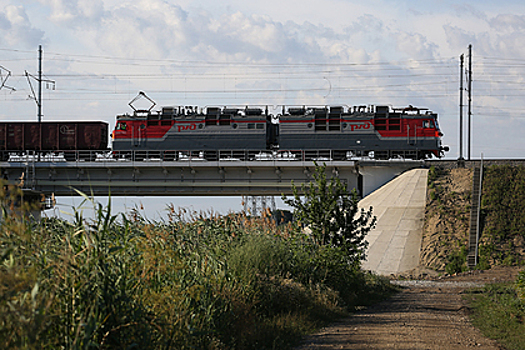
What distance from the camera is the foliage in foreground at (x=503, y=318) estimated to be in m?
11.0

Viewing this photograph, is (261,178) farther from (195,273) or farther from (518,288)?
(195,273)

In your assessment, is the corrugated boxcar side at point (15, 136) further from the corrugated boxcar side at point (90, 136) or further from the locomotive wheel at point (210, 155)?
the locomotive wheel at point (210, 155)

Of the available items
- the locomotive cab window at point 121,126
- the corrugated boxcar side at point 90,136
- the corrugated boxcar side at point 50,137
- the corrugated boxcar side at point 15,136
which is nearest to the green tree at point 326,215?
the locomotive cab window at point 121,126

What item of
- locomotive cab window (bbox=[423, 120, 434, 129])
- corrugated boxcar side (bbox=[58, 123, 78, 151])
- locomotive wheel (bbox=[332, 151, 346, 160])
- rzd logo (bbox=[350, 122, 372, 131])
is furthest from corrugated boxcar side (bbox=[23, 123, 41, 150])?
locomotive cab window (bbox=[423, 120, 434, 129])

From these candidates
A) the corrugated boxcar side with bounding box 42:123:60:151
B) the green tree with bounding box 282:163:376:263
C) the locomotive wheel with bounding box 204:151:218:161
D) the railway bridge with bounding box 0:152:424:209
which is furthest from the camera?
the corrugated boxcar side with bounding box 42:123:60:151

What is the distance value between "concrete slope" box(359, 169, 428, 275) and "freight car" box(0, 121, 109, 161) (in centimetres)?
2206

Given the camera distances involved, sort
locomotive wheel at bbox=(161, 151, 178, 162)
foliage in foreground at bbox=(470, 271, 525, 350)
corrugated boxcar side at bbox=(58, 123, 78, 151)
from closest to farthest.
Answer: foliage in foreground at bbox=(470, 271, 525, 350), locomotive wheel at bbox=(161, 151, 178, 162), corrugated boxcar side at bbox=(58, 123, 78, 151)

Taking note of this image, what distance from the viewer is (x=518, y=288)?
554 inches

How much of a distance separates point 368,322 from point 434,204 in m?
24.5

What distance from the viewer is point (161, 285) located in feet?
27.1

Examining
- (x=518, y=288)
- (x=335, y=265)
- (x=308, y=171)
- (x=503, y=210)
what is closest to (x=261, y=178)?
(x=308, y=171)

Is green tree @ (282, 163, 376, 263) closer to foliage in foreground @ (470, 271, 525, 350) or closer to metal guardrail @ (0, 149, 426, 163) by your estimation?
foliage in foreground @ (470, 271, 525, 350)

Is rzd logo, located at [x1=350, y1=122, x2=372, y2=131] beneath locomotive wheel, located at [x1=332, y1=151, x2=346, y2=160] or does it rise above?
above

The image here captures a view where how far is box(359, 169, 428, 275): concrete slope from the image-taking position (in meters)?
31.6
